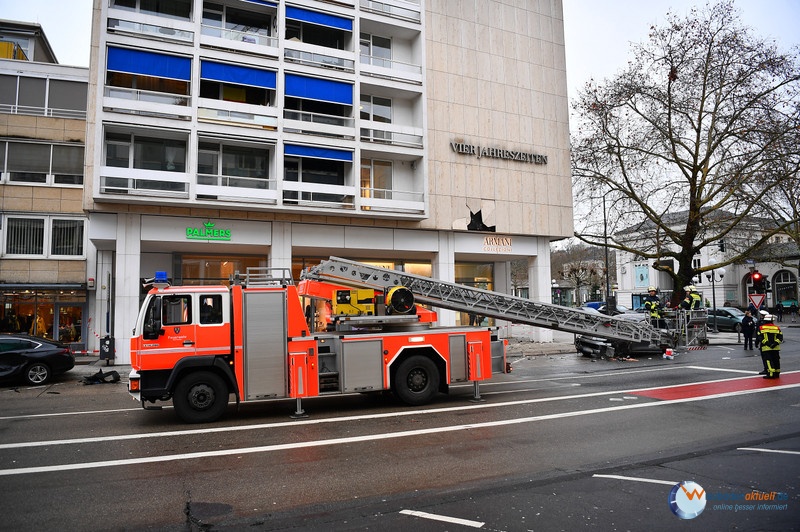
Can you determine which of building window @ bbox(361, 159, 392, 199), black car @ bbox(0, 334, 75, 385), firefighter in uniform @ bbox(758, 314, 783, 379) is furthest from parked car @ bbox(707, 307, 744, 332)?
black car @ bbox(0, 334, 75, 385)

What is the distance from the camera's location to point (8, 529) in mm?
4988

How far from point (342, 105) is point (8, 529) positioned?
21.6 meters

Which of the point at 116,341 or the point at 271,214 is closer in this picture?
the point at 116,341

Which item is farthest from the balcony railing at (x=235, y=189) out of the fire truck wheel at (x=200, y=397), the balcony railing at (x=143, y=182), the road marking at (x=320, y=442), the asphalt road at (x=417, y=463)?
the road marking at (x=320, y=442)

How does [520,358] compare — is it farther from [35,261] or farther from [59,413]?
[35,261]

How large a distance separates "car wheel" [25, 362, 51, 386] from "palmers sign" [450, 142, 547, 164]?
18.6m

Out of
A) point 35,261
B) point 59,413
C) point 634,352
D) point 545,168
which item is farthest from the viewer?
point 545,168

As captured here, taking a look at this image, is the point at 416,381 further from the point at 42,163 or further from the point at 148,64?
the point at 42,163

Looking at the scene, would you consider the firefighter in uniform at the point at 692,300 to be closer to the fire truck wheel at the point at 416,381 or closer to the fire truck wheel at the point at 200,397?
the fire truck wheel at the point at 416,381

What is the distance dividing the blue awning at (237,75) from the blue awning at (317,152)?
8.64 ft

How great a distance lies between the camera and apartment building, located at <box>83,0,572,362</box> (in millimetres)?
20109

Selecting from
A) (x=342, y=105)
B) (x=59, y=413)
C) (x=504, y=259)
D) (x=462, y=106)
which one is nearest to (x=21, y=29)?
(x=342, y=105)

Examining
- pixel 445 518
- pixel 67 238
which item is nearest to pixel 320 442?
pixel 445 518

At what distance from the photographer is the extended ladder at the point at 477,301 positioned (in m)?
12.1
